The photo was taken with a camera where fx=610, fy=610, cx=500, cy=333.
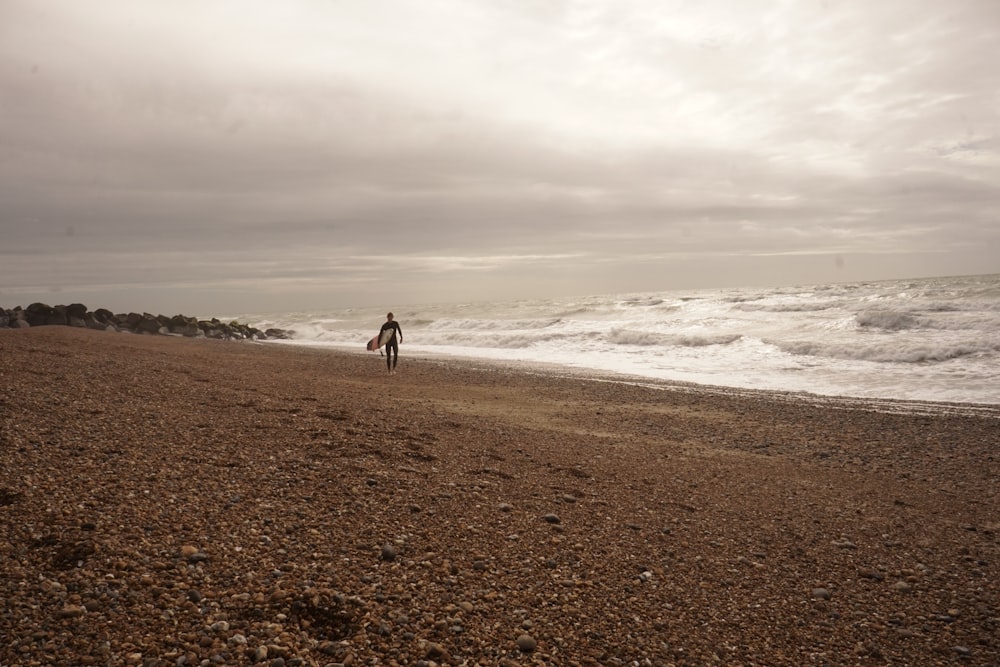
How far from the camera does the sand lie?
12.0 ft

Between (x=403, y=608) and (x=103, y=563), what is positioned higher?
(x=103, y=563)

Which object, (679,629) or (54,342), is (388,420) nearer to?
(679,629)

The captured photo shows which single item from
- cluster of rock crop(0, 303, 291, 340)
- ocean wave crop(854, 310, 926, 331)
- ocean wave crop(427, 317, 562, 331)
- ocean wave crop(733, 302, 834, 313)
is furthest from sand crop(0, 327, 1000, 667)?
ocean wave crop(733, 302, 834, 313)

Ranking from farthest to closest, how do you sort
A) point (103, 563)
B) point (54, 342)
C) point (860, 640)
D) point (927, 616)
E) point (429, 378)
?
point (429, 378) → point (54, 342) → point (927, 616) → point (860, 640) → point (103, 563)

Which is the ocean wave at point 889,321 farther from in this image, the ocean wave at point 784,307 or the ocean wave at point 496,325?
the ocean wave at point 496,325

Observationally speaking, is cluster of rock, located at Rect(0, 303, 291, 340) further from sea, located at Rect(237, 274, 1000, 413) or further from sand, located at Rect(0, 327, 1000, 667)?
sand, located at Rect(0, 327, 1000, 667)

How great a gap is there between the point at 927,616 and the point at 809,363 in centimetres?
1796

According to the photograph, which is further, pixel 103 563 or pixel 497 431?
pixel 497 431

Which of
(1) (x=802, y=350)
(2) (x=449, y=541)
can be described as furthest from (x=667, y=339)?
(2) (x=449, y=541)

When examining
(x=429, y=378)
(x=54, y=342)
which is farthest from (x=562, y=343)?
(x=54, y=342)

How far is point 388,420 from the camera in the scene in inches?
362

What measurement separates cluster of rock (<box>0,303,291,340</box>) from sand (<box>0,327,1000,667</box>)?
23.7 meters

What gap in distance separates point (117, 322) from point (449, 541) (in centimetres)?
3573

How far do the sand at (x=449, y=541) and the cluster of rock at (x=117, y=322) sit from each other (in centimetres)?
2371
